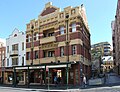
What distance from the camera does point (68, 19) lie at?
3853 cm

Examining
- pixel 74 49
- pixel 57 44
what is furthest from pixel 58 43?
pixel 74 49

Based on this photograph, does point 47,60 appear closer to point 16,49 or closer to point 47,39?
point 47,39

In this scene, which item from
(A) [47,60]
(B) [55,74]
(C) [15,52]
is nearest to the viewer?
(B) [55,74]

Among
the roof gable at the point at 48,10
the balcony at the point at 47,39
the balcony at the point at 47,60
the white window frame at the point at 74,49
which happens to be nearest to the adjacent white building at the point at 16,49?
the balcony at the point at 47,60

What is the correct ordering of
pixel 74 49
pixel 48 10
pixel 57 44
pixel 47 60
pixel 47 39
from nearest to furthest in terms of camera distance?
pixel 74 49 → pixel 57 44 → pixel 47 60 → pixel 47 39 → pixel 48 10

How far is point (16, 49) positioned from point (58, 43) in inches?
555

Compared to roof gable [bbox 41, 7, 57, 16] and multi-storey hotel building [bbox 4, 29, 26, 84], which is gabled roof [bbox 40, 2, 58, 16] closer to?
roof gable [bbox 41, 7, 57, 16]

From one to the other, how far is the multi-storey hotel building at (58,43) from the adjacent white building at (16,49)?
2007 mm

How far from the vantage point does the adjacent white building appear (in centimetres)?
4838

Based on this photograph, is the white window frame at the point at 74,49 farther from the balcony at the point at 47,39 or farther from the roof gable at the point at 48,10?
the roof gable at the point at 48,10

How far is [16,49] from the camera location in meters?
50.4

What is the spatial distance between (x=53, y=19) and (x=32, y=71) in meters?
11.3

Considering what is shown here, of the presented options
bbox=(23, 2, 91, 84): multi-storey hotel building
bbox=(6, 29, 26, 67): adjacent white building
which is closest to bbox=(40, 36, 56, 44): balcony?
bbox=(23, 2, 91, 84): multi-storey hotel building

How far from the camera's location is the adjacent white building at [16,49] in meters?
48.4
